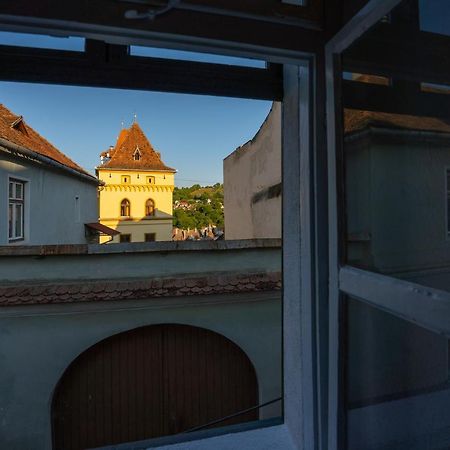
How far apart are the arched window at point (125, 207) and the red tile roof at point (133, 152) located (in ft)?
7.29

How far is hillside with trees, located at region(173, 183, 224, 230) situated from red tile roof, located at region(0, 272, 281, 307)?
2032 centimetres

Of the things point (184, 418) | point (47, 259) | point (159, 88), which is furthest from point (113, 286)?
point (159, 88)

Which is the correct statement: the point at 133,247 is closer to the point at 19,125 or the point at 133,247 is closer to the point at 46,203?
the point at 46,203

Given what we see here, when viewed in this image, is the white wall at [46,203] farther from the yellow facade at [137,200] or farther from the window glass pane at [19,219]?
the yellow facade at [137,200]

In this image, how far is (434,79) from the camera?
545 mm

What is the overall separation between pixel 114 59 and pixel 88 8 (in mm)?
185

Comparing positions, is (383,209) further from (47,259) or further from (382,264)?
(47,259)

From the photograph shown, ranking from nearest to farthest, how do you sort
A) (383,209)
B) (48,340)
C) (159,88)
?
(383,209), (159,88), (48,340)

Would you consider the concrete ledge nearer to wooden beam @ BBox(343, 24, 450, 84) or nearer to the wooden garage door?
the wooden garage door

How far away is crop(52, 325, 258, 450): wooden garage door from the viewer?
3.53 meters

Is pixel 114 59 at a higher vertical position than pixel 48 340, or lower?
higher

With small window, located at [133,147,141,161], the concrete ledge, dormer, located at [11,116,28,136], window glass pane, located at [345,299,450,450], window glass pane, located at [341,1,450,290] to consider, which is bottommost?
window glass pane, located at [345,299,450,450]

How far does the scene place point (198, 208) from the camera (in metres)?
29.5

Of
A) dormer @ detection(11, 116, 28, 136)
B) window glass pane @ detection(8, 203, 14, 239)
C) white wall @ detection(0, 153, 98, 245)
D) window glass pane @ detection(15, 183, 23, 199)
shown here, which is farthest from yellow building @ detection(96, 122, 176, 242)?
window glass pane @ detection(8, 203, 14, 239)
